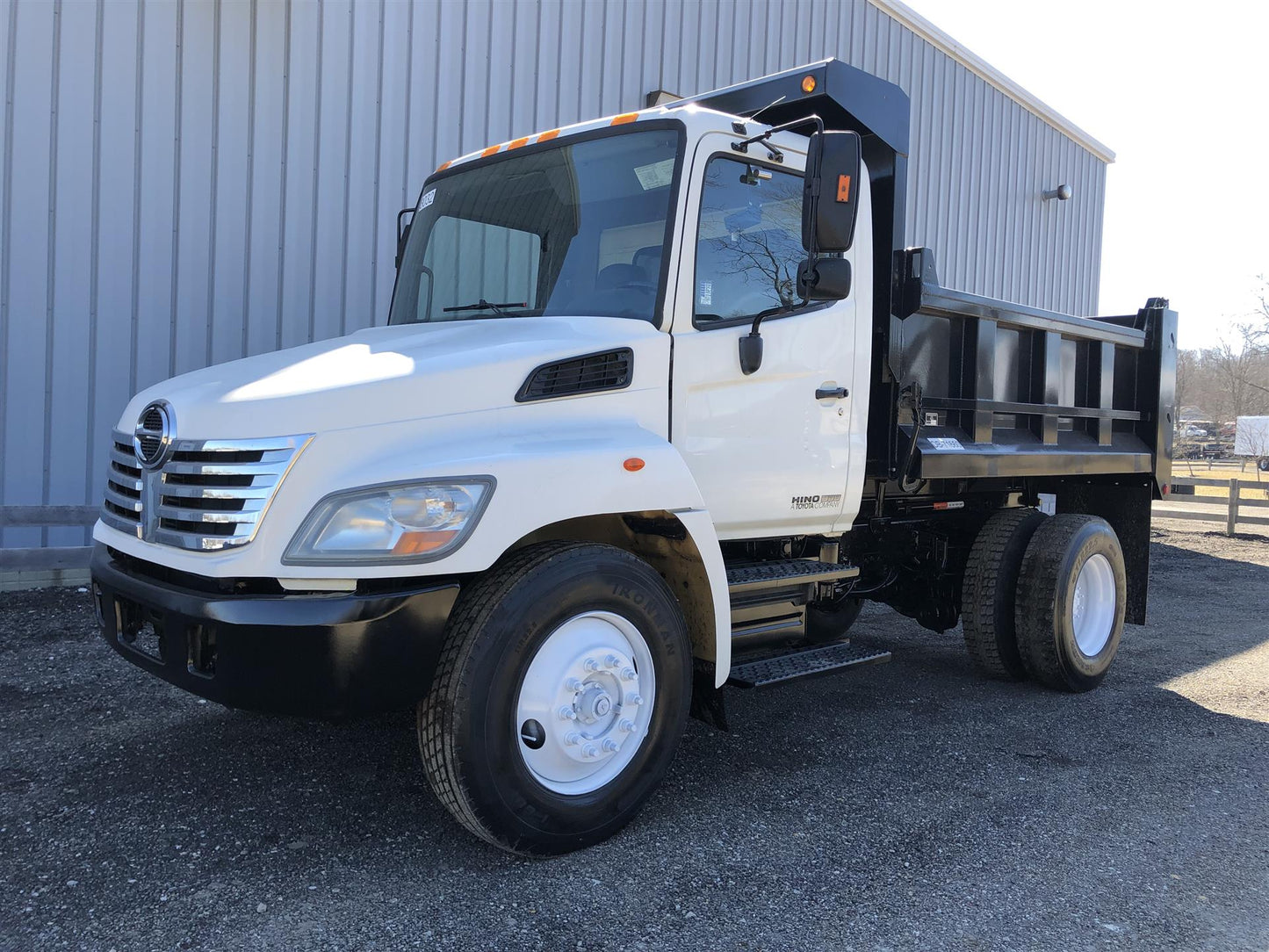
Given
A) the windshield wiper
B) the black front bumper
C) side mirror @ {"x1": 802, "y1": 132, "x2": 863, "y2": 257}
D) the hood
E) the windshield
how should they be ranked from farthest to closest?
the windshield wiper, the windshield, side mirror @ {"x1": 802, "y1": 132, "x2": 863, "y2": 257}, the hood, the black front bumper

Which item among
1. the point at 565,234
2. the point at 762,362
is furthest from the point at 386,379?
the point at 762,362

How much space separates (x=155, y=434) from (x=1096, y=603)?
540 centimetres

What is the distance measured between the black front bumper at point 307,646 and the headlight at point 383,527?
13cm

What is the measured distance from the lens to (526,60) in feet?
29.7

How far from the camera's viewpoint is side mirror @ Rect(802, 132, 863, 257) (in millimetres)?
3582

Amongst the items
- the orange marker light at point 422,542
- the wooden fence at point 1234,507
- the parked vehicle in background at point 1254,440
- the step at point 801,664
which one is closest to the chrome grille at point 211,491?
the orange marker light at point 422,542

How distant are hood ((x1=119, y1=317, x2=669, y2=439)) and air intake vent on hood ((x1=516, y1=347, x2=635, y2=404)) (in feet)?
0.09

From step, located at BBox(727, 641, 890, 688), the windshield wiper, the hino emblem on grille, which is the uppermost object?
the windshield wiper

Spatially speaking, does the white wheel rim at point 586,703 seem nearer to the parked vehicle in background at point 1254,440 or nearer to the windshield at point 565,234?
the windshield at point 565,234

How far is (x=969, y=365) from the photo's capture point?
5191 mm

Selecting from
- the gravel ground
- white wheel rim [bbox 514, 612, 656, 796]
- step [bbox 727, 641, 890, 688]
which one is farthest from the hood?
the gravel ground

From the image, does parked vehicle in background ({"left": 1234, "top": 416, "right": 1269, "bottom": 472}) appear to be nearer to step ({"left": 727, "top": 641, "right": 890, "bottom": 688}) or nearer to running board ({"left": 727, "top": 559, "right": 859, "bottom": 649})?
step ({"left": 727, "top": 641, "right": 890, "bottom": 688})

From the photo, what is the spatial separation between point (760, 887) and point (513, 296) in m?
2.40

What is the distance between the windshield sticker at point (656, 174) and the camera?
149 inches
